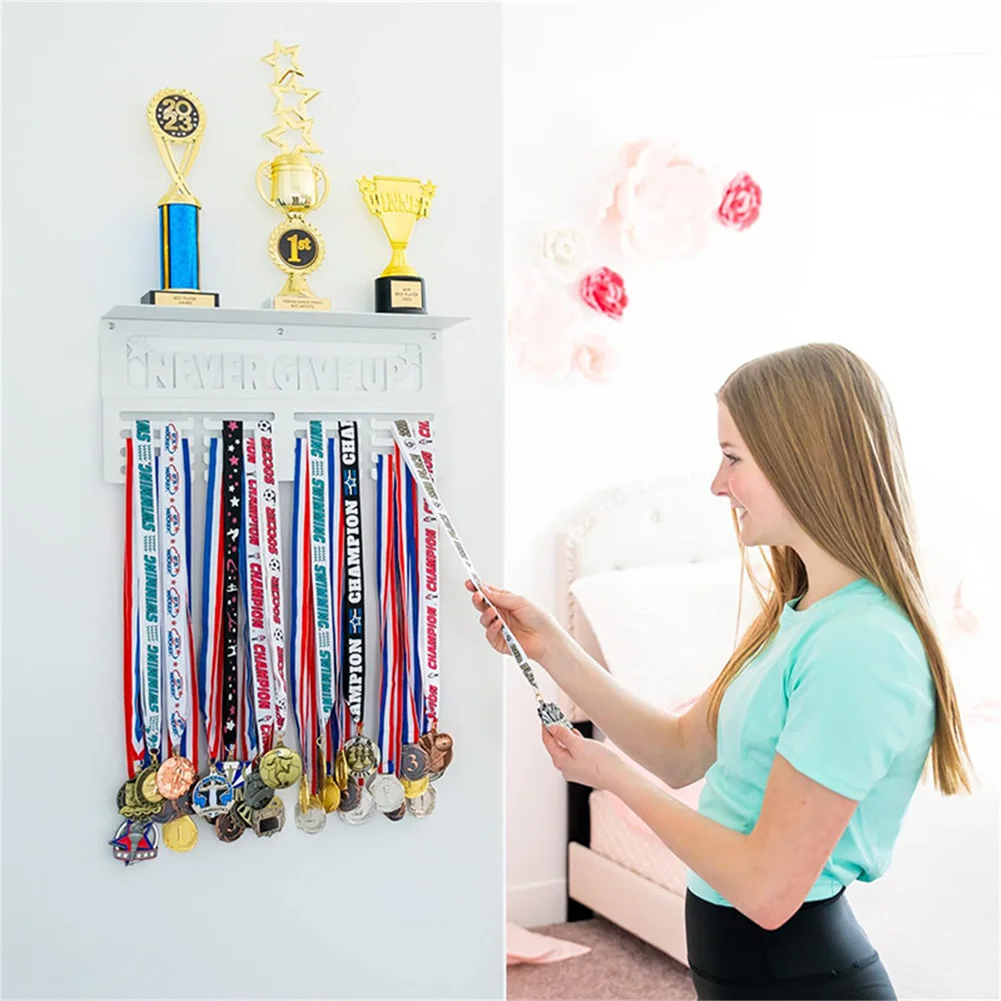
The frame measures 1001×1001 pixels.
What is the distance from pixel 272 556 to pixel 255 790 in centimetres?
32

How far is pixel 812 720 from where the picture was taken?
1380mm

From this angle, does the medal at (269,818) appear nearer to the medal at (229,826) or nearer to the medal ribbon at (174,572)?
the medal at (229,826)

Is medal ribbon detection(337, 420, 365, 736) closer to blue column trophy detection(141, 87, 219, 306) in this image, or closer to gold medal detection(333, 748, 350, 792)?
gold medal detection(333, 748, 350, 792)

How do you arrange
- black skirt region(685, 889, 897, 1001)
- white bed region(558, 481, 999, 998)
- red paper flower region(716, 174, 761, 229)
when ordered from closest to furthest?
black skirt region(685, 889, 897, 1001) → white bed region(558, 481, 999, 998) → red paper flower region(716, 174, 761, 229)

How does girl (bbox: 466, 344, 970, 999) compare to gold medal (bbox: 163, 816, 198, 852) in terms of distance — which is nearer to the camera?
Answer: girl (bbox: 466, 344, 970, 999)

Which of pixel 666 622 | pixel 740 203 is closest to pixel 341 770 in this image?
pixel 666 622

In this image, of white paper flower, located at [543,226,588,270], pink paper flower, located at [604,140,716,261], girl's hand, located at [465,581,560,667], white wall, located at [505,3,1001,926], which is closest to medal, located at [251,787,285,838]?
girl's hand, located at [465,581,560,667]

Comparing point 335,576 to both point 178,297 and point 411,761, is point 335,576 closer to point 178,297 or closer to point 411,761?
point 411,761

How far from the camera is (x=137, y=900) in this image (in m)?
1.69

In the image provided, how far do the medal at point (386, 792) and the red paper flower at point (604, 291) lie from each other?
6.20 ft

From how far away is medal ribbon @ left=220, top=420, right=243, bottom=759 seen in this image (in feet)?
5.52

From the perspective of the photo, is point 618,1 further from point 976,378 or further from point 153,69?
point 153,69

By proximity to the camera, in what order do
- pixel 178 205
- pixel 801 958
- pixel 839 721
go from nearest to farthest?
pixel 839 721, pixel 801 958, pixel 178 205

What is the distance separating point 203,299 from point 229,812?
27.3 inches
